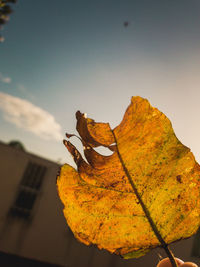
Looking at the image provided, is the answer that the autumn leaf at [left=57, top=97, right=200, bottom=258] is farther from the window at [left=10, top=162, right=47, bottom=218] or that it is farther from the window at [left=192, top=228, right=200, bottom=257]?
the window at [left=192, top=228, right=200, bottom=257]

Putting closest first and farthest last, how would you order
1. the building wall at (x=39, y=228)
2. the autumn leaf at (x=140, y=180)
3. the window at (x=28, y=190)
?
the autumn leaf at (x=140, y=180) < the building wall at (x=39, y=228) < the window at (x=28, y=190)

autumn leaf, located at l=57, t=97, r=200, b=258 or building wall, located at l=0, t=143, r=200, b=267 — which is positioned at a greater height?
autumn leaf, located at l=57, t=97, r=200, b=258

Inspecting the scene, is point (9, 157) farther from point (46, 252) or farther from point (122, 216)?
point (122, 216)

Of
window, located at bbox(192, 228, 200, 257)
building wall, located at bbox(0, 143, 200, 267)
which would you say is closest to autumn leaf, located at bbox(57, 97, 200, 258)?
building wall, located at bbox(0, 143, 200, 267)

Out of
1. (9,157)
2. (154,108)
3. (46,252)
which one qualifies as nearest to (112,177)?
(154,108)

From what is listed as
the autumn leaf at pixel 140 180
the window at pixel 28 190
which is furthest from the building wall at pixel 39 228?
the autumn leaf at pixel 140 180

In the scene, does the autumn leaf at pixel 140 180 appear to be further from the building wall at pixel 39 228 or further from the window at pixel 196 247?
the window at pixel 196 247
